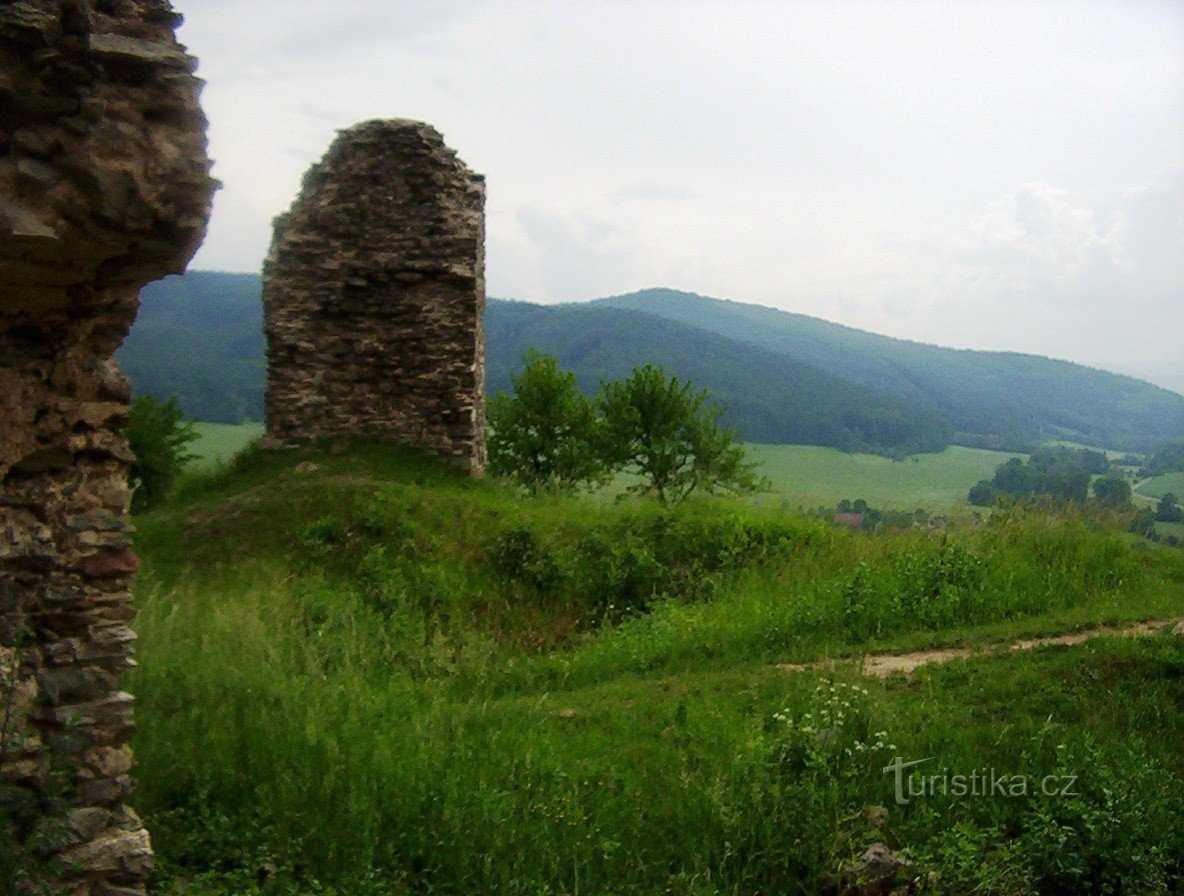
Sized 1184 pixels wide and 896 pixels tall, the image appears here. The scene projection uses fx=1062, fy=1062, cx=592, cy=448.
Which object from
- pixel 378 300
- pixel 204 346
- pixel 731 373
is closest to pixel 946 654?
pixel 378 300

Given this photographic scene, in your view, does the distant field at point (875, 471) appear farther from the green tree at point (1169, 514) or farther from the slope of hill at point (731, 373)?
the green tree at point (1169, 514)

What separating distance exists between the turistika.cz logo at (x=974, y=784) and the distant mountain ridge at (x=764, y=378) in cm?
5626

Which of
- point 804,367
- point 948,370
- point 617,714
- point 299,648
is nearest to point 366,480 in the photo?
point 299,648

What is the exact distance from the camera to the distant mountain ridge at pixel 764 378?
8350cm

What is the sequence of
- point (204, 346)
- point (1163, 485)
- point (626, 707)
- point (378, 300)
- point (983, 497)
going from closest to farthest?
point (626, 707)
point (378, 300)
point (983, 497)
point (1163, 485)
point (204, 346)

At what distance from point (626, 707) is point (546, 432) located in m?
13.6

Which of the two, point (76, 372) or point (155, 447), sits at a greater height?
point (76, 372)

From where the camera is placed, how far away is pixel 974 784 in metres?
5.90

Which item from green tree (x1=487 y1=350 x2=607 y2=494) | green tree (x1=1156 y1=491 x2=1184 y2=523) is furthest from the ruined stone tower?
green tree (x1=1156 y1=491 x2=1184 y2=523)

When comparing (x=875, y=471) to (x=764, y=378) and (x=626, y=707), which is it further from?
(x=626, y=707)

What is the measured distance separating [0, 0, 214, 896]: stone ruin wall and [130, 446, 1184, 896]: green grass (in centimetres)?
83

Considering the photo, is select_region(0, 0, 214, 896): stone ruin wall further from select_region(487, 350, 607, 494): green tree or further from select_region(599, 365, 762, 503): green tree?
select_region(599, 365, 762, 503): green tree

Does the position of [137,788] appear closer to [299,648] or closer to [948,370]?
[299,648]

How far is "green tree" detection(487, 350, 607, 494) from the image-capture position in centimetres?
2047
